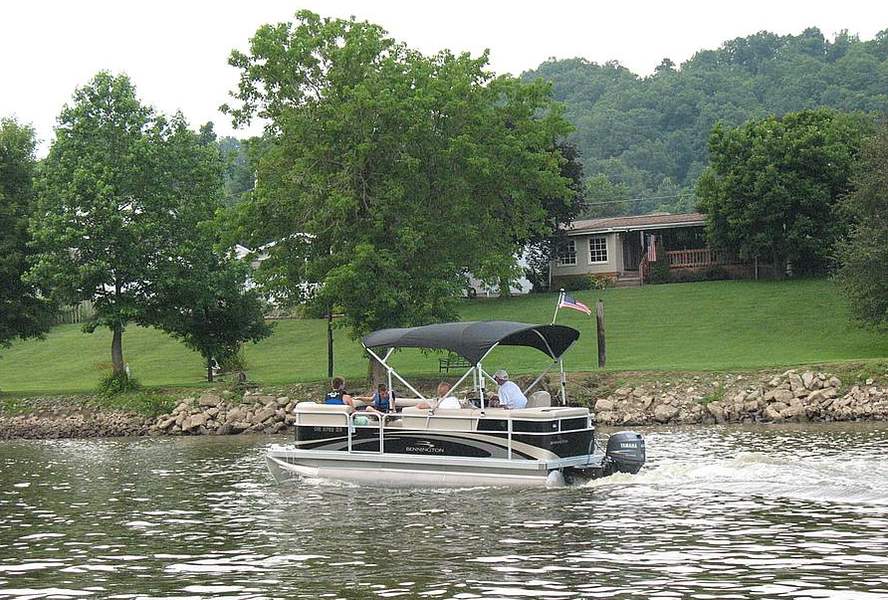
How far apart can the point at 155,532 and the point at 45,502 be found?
5537 mm

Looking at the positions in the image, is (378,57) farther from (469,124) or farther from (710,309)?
(710,309)

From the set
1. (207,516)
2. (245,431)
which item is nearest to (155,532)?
(207,516)

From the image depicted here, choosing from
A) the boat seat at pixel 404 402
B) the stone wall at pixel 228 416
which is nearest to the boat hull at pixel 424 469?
the boat seat at pixel 404 402

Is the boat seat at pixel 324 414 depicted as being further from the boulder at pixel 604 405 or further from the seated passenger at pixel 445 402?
the boulder at pixel 604 405

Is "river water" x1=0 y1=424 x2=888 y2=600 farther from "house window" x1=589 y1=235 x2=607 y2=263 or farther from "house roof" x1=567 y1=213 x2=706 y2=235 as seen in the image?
"house window" x1=589 y1=235 x2=607 y2=263

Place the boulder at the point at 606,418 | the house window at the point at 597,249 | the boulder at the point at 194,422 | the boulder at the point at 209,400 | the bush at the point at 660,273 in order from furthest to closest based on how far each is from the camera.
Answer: the house window at the point at 597,249 → the bush at the point at 660,273 → the boulder at the point at 209,400 → the boulder at the point at 194,422 → the boulder at the point at 606,418

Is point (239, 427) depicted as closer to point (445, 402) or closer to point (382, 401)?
point (382, 401)

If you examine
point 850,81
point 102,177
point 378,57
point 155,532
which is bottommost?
point 155,532

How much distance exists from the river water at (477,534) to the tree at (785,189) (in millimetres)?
35722

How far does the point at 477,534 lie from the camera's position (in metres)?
17.5

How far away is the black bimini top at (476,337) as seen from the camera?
75.9 ft

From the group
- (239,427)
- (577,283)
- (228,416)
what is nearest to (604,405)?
(239,427)

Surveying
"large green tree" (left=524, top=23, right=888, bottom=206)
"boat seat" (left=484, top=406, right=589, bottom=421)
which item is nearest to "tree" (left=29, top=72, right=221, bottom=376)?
"boat seat" (left=484, top=406, right=589, bottom=421)

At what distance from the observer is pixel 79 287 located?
44500 millimetres
